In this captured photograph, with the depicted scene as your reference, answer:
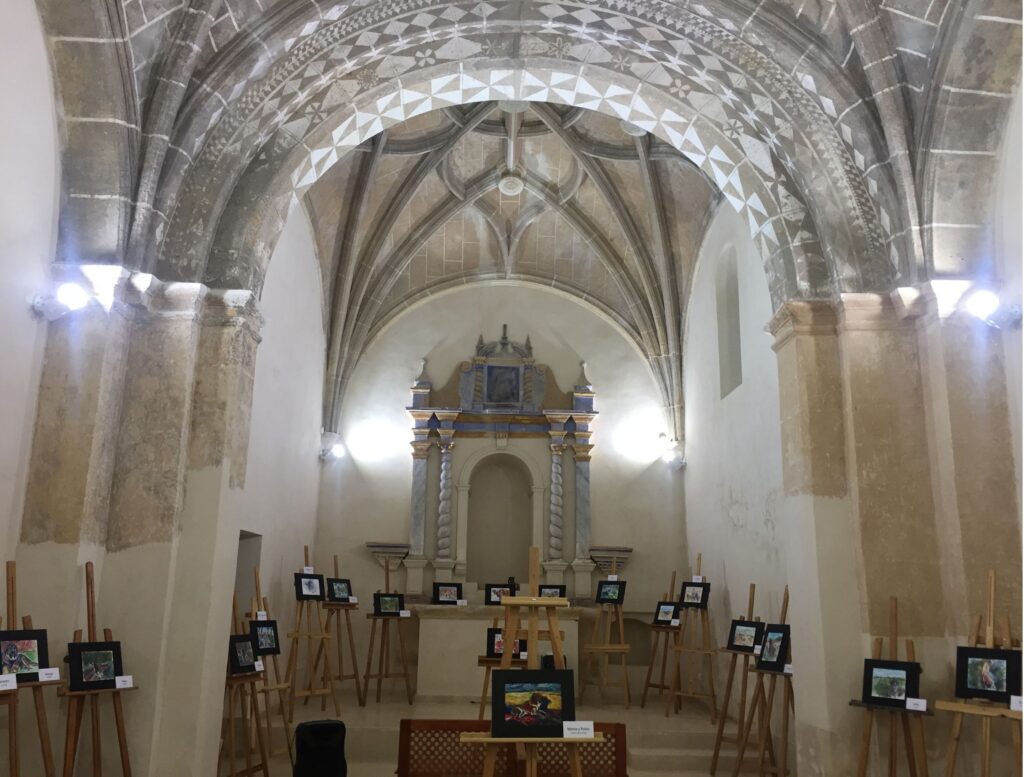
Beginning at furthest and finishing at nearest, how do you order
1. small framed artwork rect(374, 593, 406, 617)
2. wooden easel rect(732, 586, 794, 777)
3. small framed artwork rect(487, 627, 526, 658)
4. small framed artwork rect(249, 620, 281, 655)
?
small framed artwork rect(374, 593, 406, 617) → small framed artwork rect(487, 627, 526, 658) → small framed artwork rect(249, 620, 281, 655) → wooden easel rect(732, 586, 794, 777)

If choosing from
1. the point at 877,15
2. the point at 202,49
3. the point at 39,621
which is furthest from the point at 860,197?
the point at 39,621

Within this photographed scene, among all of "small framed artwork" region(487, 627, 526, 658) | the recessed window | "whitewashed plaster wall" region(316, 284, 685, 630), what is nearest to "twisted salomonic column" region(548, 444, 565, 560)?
"whitewashed plaster wall" region(316, 284, 685, 630)

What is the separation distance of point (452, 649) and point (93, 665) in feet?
16.9

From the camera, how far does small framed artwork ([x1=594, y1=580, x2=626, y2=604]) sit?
1075 centimetres

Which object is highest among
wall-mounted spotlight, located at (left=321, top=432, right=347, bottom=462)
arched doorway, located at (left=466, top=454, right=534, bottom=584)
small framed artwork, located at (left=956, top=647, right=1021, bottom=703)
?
wall-mounted spotlight, located at (left=321, top=432, right=347, bottom=462)

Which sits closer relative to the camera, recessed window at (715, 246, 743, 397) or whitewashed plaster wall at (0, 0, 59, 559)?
whitewashed plaster wall at (0, 0, 59, 559)

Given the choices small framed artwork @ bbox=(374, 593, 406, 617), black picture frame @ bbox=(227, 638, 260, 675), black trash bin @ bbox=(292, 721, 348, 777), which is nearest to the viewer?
black trash bin @ bbox=(292, 721, 348, 777)

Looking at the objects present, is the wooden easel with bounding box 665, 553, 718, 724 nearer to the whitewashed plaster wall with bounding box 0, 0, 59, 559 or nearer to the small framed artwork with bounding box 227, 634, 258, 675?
the small framed artwork with bounding box 227, 634, 258, 675

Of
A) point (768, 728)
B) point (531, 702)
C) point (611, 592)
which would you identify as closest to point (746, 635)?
point (768, 728)

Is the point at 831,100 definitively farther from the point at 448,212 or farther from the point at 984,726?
the point at 448,212

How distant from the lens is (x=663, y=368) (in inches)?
507

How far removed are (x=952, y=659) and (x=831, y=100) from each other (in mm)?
4131

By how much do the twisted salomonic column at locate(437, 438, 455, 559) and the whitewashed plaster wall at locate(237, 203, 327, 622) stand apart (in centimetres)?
173

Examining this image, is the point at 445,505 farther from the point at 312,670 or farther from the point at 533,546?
the point at 533,546
